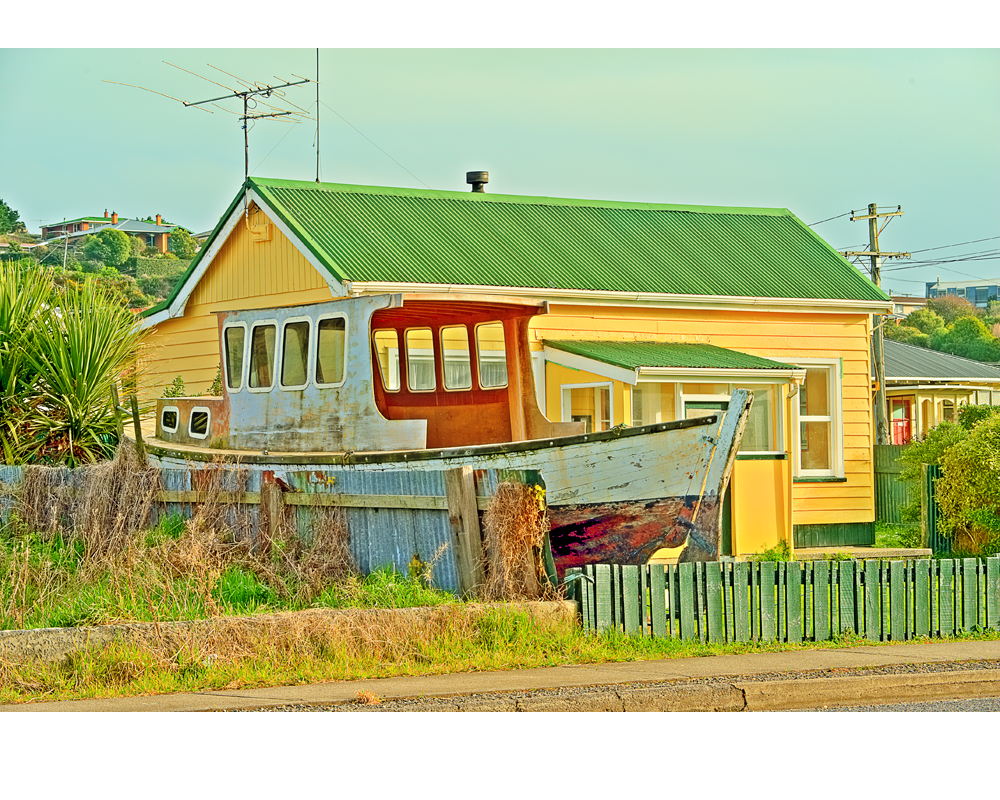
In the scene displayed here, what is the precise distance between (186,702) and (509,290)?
997 cm

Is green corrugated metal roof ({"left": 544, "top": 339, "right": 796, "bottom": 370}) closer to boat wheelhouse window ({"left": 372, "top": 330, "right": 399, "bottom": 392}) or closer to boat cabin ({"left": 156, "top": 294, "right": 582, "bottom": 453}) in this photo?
boat cabin ({"left": 156, "top": 294, "right": 582, "bottom": 453})

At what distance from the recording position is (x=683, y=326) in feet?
62.0

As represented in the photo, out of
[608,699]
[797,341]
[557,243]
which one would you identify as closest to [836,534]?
[797,341]

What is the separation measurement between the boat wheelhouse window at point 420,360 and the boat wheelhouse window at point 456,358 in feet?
0.51

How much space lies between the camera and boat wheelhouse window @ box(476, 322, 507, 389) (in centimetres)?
1363

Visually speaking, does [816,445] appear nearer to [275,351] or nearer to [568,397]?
[568,397]

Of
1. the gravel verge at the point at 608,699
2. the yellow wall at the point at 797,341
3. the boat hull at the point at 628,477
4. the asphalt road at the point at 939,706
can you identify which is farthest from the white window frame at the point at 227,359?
the asphalt road at the point at 939,706

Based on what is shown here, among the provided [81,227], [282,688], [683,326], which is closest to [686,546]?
[282,688]

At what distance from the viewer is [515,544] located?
10.2 meters

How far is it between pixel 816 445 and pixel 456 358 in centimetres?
840

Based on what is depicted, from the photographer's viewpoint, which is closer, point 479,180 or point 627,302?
point 627,302

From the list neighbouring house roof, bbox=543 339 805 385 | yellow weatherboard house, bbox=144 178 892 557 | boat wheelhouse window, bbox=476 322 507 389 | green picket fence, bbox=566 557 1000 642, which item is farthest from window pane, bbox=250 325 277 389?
neighbouring house roof, bbox=543 339 805 385

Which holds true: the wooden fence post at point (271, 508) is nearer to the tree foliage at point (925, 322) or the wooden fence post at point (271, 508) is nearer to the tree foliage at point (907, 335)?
the tree foliage at point (907, 335)

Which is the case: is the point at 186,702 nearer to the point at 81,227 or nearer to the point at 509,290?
the point at 509,290
